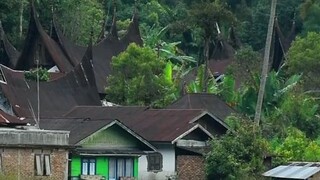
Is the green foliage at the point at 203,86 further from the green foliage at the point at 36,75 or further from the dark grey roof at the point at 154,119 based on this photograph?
the dark grey roof at the point at 154,119

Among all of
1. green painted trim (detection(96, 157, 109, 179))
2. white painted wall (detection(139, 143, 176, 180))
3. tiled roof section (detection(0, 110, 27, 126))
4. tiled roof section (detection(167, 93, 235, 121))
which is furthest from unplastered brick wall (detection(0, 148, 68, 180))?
tiled roof section (detection(167, 93, 235, 121))

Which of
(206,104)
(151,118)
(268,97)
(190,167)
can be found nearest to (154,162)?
(190,167)

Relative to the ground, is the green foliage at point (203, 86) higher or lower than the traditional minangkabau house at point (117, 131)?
higher

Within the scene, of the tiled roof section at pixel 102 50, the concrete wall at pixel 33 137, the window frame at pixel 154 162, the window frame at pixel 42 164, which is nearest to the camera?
the concrete wall at pixel 33 137

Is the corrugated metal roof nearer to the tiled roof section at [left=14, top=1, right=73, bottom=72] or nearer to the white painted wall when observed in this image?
the white painted wall

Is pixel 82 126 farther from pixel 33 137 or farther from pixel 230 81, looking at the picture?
pixel 230 81

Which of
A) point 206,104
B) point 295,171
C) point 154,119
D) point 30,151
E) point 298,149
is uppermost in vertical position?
point 206,104

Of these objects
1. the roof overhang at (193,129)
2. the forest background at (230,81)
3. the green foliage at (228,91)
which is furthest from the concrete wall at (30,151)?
the green foliage at (228,91)
